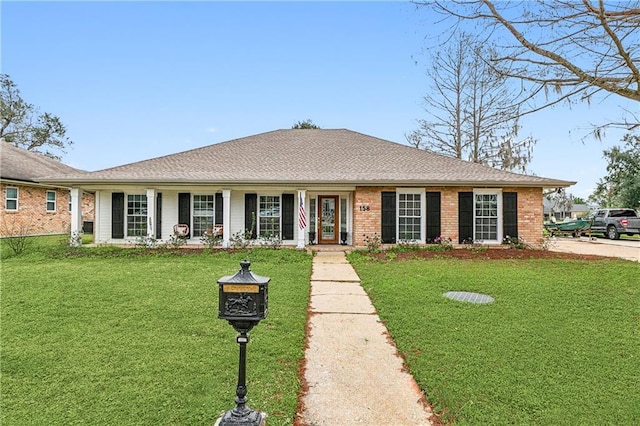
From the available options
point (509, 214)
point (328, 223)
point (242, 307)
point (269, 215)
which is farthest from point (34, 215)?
point (509, 214)

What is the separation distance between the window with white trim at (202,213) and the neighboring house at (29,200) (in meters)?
6.70

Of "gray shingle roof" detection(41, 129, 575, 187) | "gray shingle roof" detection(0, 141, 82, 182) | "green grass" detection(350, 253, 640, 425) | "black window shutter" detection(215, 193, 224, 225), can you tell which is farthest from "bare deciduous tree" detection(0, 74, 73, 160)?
"green grass" detection(350, 253, 640, 425)

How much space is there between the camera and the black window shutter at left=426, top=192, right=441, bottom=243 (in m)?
12.6

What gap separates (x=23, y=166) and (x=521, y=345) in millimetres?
23167

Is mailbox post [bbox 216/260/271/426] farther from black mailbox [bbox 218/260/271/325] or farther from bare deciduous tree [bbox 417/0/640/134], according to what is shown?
bare deciduous tree [bbox 417/0/640/134]

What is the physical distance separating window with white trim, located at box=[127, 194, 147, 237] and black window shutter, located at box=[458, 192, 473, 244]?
11175 mm

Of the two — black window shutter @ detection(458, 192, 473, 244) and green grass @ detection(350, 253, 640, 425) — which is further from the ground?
black window shutter @ detection(458, 192, 473, 244)

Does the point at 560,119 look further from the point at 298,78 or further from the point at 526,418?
the point at 298,78

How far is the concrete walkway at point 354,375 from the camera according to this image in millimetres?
2650

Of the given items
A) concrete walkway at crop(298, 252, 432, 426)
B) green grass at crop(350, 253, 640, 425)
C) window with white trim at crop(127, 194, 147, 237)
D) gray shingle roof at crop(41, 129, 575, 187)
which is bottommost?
concrete walkway at crop(298, 252, 432, 426)

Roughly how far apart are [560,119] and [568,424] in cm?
349

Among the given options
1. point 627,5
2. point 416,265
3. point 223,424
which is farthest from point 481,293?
point 223,424

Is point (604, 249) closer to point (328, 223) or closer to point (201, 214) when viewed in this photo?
point (328, 223)

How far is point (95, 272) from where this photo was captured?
26.5 feet
